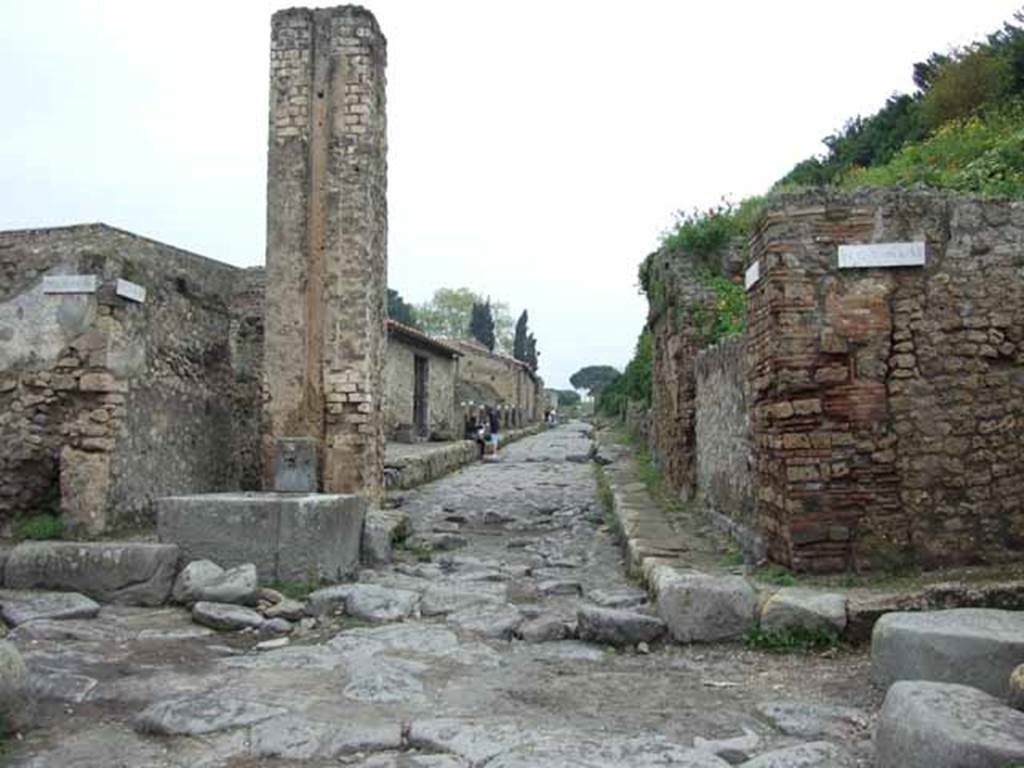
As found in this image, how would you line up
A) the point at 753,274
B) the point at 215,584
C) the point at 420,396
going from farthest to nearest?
the point at 420,396 < the point at 753,274 < the point at 215,584

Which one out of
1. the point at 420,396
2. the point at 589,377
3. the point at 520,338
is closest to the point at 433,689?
the point at 420,396

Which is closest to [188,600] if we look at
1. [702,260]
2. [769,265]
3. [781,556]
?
[781,556]

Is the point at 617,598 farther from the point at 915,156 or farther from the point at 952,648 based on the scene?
the point at 915,156

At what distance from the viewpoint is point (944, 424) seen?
604 cm

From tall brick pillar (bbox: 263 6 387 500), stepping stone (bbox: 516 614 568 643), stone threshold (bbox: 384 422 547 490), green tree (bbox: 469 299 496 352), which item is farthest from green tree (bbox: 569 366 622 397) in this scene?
stepping stone (bbox: 516 614 568 643)

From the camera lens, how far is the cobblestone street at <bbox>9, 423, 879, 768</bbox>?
3.72 m

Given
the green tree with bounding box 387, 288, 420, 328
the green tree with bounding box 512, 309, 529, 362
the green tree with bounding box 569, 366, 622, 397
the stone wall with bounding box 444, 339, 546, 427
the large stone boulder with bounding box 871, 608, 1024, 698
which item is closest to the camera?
the large stone boulder with bounding box 871, 608, 1024, 698

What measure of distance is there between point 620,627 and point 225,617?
2708mm

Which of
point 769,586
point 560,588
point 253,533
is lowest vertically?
point 560,588

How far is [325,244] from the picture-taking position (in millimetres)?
10078

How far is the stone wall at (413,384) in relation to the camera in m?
23.4

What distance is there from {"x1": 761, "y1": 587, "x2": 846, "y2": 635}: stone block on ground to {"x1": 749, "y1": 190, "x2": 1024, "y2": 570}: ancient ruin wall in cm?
63

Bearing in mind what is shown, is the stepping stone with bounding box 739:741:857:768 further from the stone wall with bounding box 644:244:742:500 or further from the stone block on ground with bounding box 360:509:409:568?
the stone wall with bounding box 644:244:742:500

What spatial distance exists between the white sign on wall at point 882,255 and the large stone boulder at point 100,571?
5489 mm
